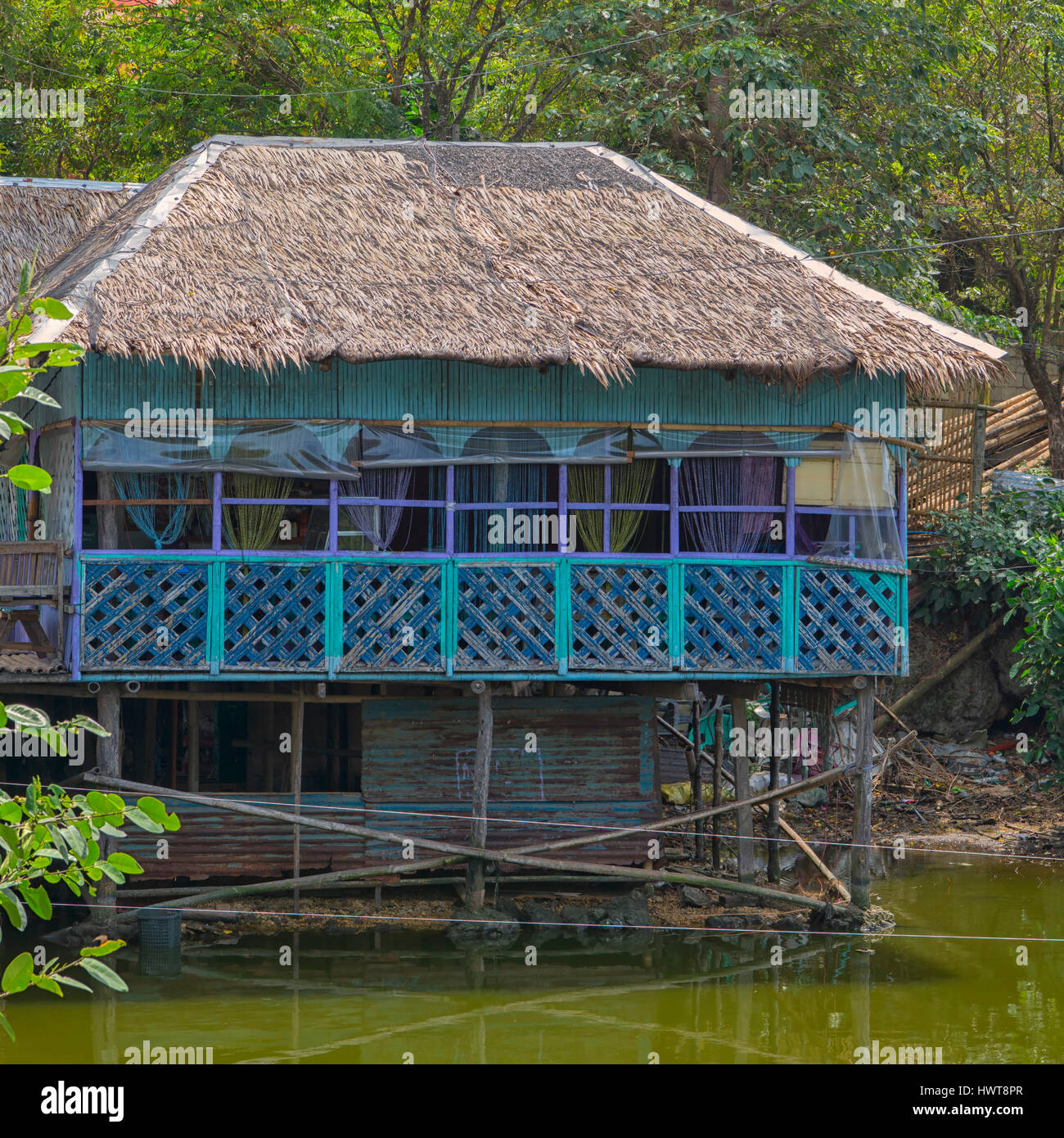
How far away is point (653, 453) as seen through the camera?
496 inches

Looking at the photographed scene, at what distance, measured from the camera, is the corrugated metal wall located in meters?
12.0

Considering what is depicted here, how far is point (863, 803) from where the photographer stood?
12953 mm

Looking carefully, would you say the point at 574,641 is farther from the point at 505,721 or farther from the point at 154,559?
the point at 154,559

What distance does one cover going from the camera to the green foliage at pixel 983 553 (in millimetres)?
19188

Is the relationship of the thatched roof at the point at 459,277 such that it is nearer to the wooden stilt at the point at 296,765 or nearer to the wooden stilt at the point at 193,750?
the wooden stilt at the point at 296,765

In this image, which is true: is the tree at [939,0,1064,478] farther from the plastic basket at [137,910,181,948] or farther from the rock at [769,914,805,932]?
the plastic basket at [137,910,181,948]

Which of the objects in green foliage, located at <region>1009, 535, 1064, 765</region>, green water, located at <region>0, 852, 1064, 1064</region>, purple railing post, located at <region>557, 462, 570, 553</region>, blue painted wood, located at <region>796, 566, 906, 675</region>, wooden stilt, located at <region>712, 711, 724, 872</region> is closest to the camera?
green water, located at <region>0, 852, 1064, 1064</region>

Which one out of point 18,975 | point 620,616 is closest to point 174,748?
point 620,616

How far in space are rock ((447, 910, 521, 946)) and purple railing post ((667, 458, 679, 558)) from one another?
3561 mm

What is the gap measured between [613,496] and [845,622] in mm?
2364

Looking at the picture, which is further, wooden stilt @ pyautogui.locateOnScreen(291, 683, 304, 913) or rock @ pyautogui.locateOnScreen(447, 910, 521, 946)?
wooden stilt @ pyautogui.locateOnScreen(291, 683, 304, 913)

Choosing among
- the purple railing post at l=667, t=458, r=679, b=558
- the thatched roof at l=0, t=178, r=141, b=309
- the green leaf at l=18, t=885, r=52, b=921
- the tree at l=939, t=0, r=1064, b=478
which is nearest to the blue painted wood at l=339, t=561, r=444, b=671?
the purple railing post at l=667, t=458, r=679, b=558
